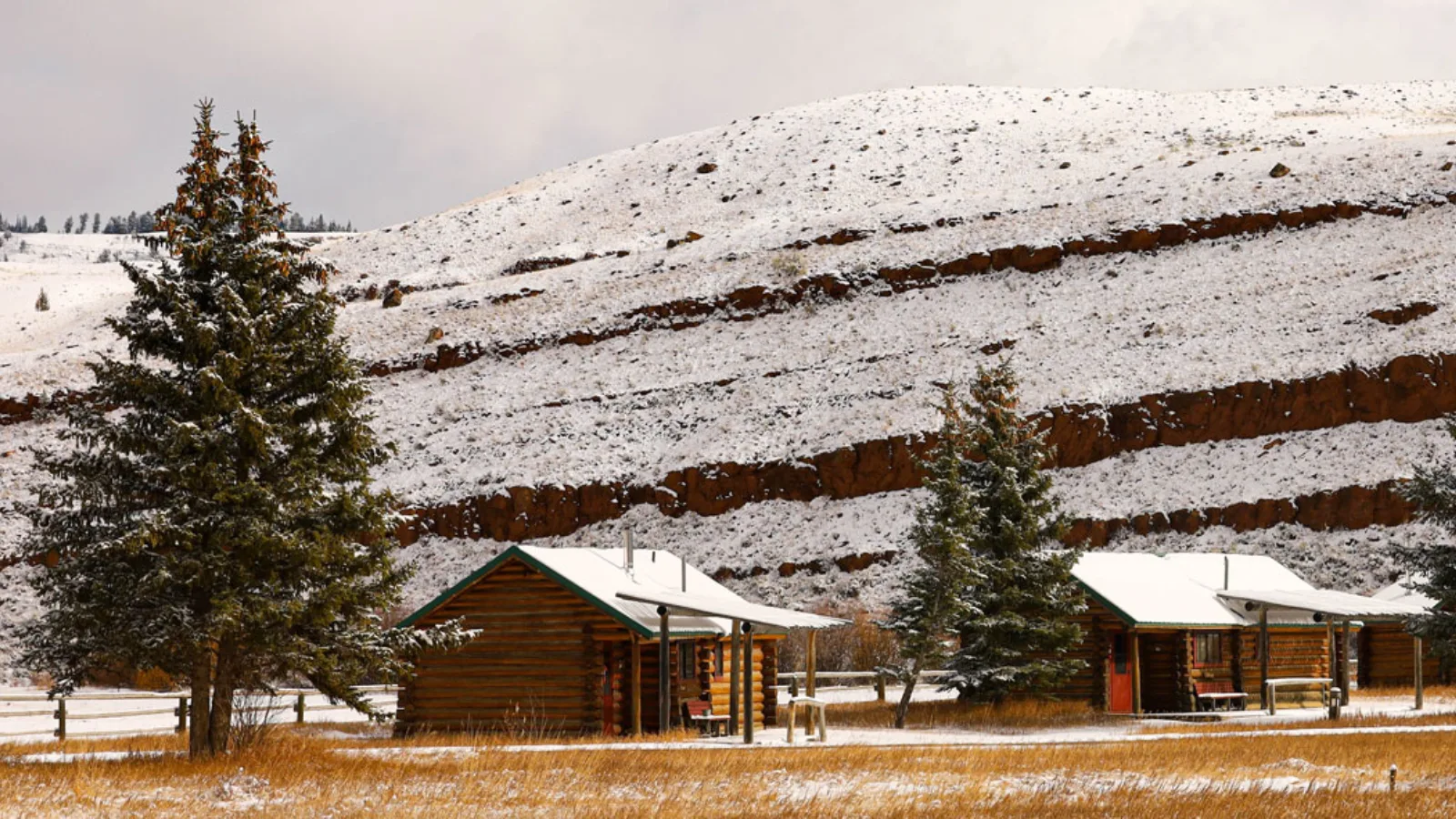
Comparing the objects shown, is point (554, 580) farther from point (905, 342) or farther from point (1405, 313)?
point (905, 342)

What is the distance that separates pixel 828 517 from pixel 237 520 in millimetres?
46914

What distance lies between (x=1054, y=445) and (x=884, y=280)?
26995 millimetres

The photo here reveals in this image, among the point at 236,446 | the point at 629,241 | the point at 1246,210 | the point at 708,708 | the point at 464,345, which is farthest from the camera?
the point at 629,241

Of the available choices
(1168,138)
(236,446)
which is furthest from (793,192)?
(236,446)

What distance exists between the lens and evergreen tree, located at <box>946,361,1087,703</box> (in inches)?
1377

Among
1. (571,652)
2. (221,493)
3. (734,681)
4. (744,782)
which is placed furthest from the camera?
(571,652)

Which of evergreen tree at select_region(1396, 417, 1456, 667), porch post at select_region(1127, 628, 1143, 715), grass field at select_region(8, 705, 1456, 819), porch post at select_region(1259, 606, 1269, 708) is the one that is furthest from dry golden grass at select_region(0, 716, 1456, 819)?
porch post at select_region(1259, 606, 1269, 708)

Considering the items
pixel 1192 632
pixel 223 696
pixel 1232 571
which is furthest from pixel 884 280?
pixel 223 696

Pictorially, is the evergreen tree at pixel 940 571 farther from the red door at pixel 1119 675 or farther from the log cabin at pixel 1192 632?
the red door at pixel 1119 675

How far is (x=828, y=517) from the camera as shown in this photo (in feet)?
217

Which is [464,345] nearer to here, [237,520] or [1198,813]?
[237,520]

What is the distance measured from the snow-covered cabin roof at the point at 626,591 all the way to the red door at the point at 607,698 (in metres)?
1.23

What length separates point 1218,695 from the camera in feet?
121

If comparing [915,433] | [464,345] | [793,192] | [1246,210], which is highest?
[793,192]
